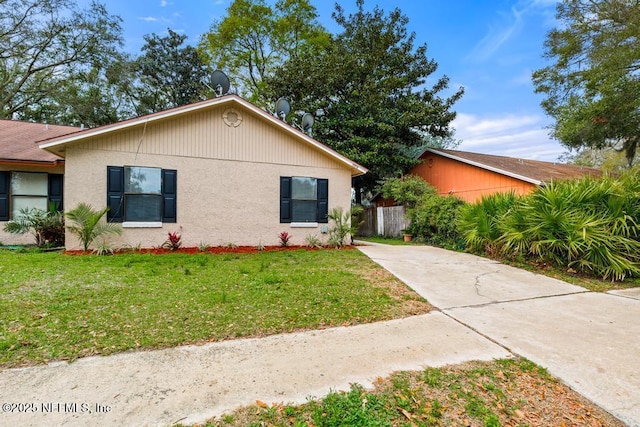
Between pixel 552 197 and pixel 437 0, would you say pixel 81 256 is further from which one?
pixel 437 0

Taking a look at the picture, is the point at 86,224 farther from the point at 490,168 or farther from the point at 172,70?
the point at 172,70

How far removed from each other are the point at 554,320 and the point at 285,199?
23.3ft

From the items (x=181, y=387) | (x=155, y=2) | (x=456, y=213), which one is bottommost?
(x=181, y=387)

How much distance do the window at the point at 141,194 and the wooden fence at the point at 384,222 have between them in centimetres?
974

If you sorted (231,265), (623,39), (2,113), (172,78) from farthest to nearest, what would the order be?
(172,78) → (2,113) → (623,39) → (231,265)

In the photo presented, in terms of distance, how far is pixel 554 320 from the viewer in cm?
385

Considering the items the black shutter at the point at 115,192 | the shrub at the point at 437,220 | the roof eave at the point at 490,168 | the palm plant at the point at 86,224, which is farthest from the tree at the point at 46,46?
the shrub at the point at 437,220

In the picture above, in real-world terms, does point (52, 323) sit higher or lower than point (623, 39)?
lower

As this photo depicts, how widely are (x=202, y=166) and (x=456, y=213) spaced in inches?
329

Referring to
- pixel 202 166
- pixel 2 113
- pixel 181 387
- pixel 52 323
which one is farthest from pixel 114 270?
pixel 2 113

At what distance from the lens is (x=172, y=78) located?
87.6 ft

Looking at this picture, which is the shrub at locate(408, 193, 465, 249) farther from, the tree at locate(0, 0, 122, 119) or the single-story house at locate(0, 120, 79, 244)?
the tree at locate(0, 0, 122, 119)

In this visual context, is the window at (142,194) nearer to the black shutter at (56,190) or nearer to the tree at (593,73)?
the black shutter at (56,190)

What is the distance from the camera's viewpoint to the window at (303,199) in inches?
370
